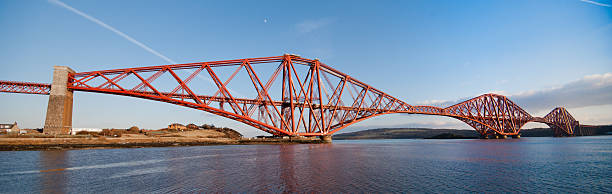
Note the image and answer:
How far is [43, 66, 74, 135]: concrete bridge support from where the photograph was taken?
39.0m

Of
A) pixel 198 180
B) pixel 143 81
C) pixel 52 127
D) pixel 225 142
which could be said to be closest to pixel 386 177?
pixel 198 180

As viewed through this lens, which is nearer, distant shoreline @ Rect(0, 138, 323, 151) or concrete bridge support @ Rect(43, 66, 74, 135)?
distant shoreline @ Rect(0, 138, 323, 151)

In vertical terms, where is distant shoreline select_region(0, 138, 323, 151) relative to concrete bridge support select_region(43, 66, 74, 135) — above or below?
below

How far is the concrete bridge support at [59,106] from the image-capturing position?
39.0m

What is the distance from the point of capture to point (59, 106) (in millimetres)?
40000

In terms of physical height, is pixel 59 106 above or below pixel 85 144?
above

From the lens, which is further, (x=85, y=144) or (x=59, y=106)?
(x=59, y=106)

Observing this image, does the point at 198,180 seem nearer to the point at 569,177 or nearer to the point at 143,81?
the point at 569,177

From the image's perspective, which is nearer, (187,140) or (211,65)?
(211,65)

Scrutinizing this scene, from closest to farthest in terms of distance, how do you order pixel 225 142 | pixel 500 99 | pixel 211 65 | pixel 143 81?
1. pixel 143 81
2. pixel 211 65
3. pixel 225 142
4. pixel 500 99

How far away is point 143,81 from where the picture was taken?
44.4 metres

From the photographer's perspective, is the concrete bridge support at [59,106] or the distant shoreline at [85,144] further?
the concrete bridge support at [59,106]

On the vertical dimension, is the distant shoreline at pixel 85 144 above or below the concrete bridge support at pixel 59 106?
below

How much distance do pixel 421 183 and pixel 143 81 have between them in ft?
146
